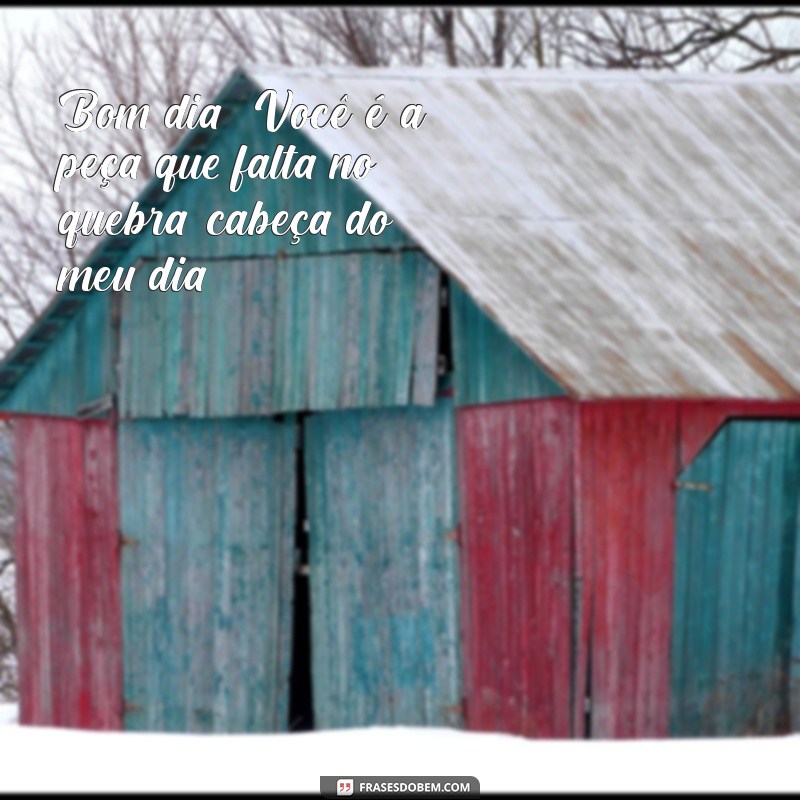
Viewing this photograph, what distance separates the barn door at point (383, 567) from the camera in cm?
1781

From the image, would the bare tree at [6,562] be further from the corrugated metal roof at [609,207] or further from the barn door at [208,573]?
the corrugated metal roof at [609,207]

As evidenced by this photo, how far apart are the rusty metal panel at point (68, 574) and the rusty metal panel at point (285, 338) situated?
0.82m

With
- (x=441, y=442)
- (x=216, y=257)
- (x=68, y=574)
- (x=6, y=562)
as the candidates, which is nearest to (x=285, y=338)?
(x=216, y=257)

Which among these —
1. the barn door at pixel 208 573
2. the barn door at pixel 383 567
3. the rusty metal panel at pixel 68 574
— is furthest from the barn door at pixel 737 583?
the rusty metal panel at pixel 68 574

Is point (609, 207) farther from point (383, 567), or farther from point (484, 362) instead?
point (383, 567)

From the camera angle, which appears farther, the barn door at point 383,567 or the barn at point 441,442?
the barn door at point 383,567

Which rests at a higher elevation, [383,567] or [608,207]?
[608,207]

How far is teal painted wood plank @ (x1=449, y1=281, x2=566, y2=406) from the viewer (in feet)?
56.3

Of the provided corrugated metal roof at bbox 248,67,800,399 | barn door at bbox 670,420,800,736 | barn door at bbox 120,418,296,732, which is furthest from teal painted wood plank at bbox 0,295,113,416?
barn door at bbox 670,420,800,736

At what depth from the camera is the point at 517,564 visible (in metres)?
17.3

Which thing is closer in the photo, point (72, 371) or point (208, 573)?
point (208, 573)

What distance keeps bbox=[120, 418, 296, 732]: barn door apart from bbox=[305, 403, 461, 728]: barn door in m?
0.36

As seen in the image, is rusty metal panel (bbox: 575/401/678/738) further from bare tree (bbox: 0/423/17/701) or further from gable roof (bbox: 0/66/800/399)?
bare tree (bbox: 0/423/17/701)

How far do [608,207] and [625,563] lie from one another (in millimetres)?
3151
